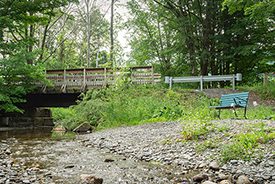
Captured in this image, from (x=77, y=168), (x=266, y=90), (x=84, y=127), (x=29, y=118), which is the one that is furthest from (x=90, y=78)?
(x=77, y=168)

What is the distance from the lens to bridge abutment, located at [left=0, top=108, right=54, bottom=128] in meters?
21.3

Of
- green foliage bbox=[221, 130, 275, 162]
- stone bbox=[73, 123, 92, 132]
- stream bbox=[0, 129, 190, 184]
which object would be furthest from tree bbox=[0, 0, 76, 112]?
green foliage bbox=[221, 130, 275, 162]

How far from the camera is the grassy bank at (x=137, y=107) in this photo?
13.7m

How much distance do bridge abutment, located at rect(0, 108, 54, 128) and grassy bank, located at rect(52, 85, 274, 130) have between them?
6.40 m

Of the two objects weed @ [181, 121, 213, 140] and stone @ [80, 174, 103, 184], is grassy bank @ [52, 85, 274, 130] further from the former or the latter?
stone @ [80, 174, 103, 184]

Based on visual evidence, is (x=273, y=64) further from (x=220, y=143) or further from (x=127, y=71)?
(x=220, y=143)

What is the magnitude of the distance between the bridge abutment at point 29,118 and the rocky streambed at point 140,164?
13468mm

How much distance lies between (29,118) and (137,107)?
11.8 m

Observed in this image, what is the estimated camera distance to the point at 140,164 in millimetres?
6594

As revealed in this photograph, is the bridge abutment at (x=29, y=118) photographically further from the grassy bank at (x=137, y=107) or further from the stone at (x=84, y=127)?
the stone at (x=84, y=127)

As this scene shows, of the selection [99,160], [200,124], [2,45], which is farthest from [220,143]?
[2,45]

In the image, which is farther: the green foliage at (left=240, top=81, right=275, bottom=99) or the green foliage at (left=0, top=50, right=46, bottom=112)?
the green foliage at (left=240, top=81, right=275, bottom=99)

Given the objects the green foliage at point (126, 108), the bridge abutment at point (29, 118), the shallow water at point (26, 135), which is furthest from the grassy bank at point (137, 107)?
the bridge abutment at point (29, 118)

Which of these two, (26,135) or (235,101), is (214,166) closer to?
(235,101)
